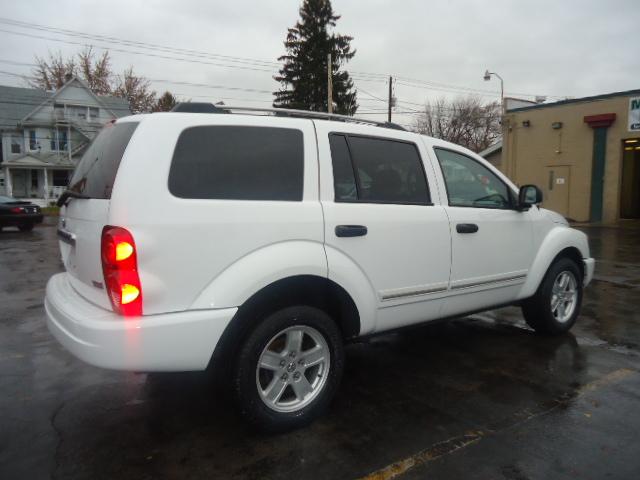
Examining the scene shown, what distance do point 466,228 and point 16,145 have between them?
42405 millimetres

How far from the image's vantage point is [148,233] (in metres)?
2.60

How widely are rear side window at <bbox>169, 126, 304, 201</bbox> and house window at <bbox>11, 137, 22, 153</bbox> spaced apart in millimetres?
41930

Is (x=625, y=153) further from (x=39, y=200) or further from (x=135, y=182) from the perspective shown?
(x=39, y=200)

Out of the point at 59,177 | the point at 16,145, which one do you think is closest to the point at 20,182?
the point at 59,177

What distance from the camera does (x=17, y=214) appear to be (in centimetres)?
1783

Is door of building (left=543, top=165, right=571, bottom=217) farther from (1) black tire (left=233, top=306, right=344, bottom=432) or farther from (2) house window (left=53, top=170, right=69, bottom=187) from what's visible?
(2) house window (left=53, top=170, right=69, bottom=187)

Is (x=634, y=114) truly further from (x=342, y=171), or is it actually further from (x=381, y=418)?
(x=381, y=418)

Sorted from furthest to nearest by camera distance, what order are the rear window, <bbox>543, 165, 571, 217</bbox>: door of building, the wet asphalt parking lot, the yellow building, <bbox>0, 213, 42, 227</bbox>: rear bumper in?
<bbox>543, 165, 571, 217</bbox>: door of building, the yellow building, <bbox>0, 213, 42, 227</bbox>: rear bumper, the rear window, the wet asphalt parking lot

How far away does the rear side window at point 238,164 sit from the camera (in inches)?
110

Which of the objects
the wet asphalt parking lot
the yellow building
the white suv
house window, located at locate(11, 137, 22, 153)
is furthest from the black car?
house window, located at locate(11, 137, 22, 153)

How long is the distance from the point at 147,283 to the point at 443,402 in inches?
84.8

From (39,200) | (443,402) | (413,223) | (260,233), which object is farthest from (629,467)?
(39,200)

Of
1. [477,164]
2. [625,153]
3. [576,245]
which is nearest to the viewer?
[477,164]

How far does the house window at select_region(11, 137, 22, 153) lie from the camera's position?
3806 centimetres
